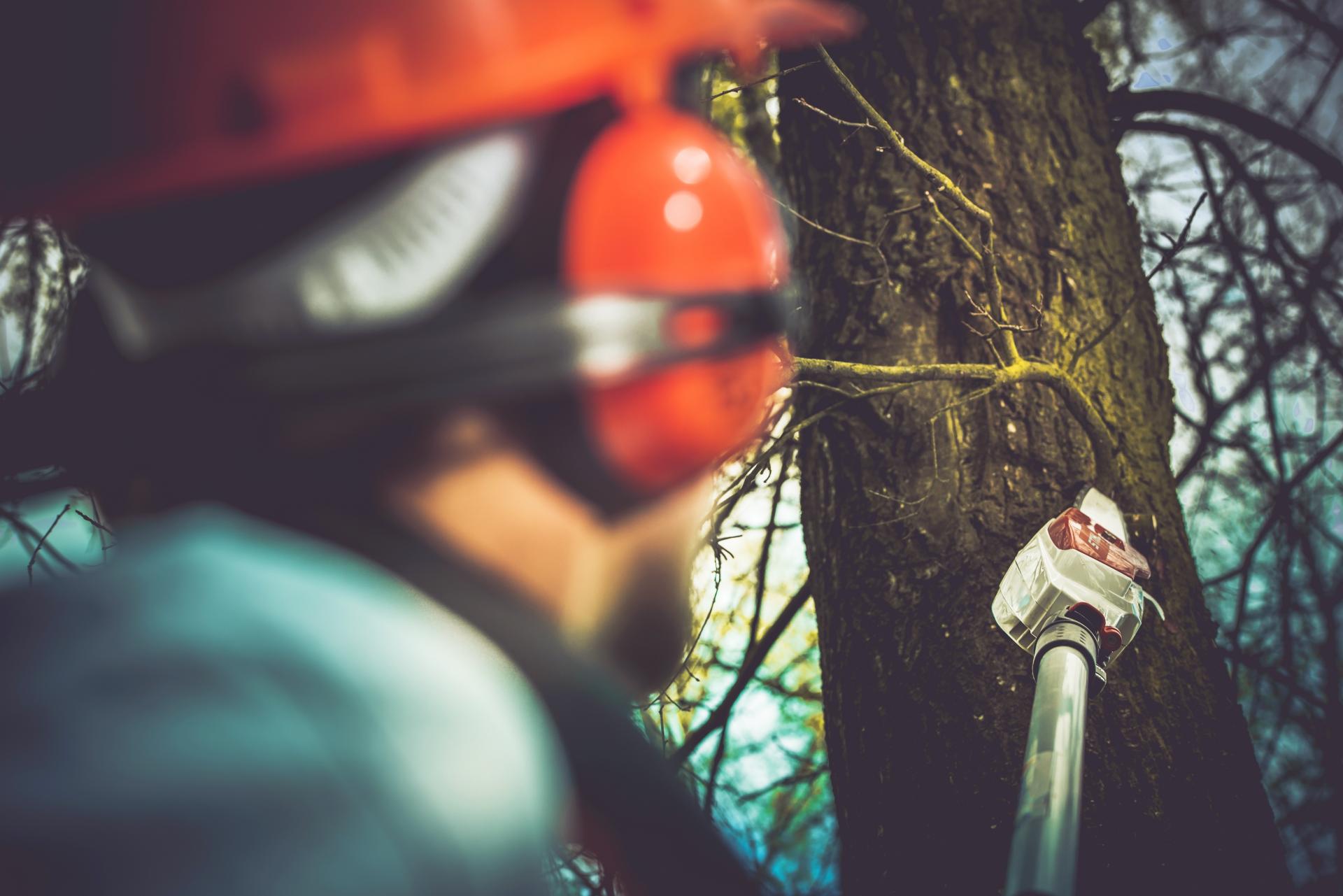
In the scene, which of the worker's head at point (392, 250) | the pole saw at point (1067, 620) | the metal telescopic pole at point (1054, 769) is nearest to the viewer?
the worker's head at point (392, 250)

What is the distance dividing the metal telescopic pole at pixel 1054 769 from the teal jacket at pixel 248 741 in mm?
546

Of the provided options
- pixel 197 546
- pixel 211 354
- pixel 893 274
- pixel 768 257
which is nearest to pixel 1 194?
pixel 211 354

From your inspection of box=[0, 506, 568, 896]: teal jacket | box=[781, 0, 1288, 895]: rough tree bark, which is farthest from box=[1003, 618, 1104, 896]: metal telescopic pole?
box=[0, 506, 568, 896]: teal jacket

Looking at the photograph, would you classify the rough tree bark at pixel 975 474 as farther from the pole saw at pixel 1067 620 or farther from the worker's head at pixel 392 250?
the worker's head at pixel 392 250

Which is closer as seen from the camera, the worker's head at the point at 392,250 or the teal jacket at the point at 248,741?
the teal jacket at the point at 248,741

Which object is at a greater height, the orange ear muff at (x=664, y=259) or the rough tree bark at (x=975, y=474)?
the rough tree bark at (x=975, y=474)

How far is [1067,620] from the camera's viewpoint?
145 centimetres

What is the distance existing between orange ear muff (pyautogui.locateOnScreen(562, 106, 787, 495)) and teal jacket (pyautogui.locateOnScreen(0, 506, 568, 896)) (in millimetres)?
270

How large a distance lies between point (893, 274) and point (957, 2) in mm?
697

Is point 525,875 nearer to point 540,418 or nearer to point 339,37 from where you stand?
point 540,418

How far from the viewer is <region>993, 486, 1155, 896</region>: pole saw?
113cm

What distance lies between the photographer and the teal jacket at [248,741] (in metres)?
0.58

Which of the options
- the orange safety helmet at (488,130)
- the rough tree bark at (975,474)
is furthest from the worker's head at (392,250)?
the rough tree bark at (975,474)

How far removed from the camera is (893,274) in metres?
1.93
